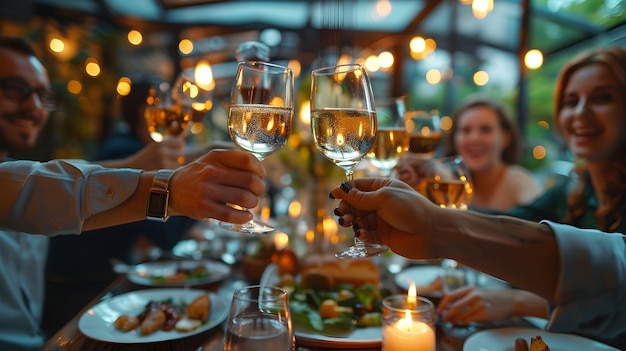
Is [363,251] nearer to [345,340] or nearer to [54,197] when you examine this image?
[345,340]

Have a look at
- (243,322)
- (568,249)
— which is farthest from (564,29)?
(243,322)

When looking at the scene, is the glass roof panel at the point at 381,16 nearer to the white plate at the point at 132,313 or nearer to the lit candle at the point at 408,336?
the white plate at the point at 132,313

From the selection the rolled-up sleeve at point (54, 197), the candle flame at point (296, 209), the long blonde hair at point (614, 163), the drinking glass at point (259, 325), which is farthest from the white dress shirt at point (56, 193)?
the candle flame at point (296, 209)

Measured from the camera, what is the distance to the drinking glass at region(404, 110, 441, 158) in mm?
1356

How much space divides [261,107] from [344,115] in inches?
6.1

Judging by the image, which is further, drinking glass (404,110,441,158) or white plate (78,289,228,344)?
drinking glass (404,110,441,158)

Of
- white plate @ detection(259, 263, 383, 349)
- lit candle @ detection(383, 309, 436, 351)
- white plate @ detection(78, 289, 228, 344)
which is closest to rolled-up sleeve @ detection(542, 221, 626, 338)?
lit candle @ detection(383, 309, 436, 351)

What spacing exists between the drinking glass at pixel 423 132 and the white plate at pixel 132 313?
2.57ft

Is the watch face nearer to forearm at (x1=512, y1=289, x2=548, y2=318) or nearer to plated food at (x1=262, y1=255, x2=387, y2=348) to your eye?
plated food at (x1=262, y1=255, x2=387, y2=348)

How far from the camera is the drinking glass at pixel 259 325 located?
0.67 meters

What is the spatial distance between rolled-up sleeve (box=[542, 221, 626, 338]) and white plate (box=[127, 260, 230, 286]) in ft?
3.42

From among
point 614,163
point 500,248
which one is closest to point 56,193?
point 500,248

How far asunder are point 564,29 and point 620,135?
225cm

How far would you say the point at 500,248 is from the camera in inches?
28.6
